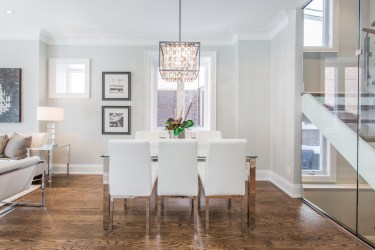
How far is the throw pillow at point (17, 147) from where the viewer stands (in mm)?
3893

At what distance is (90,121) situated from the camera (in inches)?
187

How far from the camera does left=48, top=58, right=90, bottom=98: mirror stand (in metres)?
4.74

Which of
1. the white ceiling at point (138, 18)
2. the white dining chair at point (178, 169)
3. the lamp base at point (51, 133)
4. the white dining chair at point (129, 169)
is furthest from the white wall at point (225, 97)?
the white dining chair at point (129, 169)

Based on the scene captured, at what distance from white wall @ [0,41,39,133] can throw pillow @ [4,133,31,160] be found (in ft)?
1.89

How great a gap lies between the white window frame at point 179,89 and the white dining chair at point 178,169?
7.95ft

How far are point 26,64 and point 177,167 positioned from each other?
157 inches

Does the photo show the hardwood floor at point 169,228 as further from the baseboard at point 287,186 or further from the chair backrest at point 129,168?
the chair backrest at point 129,168

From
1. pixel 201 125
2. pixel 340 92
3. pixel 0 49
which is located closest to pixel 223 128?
pixel 201 125

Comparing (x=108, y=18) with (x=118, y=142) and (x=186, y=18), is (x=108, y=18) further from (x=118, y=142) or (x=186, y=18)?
A: (x=118, y=142)

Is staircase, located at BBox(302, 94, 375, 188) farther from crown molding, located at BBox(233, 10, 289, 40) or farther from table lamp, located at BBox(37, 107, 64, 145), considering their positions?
table lamp, located at BBox(37, 107, 64, 145)

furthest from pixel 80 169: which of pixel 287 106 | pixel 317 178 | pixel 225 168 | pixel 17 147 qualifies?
pixel 317 178

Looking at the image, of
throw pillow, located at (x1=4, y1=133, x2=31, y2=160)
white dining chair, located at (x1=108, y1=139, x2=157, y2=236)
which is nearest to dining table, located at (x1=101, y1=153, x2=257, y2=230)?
white dining chair, located at (x1=108, y1=139, x2=157, y2=236)

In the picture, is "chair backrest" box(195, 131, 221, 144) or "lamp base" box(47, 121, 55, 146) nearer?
"chair backrest" box(195, 131, 221, 144)

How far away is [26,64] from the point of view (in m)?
4.51
